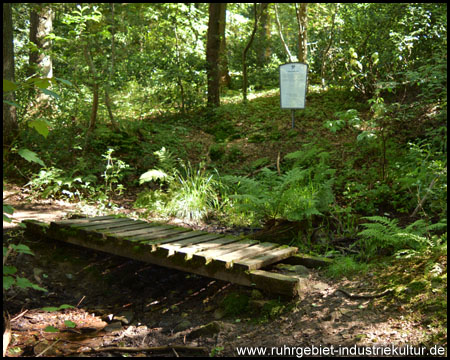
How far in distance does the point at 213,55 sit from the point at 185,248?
899cm

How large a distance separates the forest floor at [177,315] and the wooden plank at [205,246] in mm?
410

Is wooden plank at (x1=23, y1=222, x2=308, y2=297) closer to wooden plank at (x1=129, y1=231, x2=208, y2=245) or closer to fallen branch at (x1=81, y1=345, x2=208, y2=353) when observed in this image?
wooden plank at (x1=129, y1=231, x2=208, y2=245)

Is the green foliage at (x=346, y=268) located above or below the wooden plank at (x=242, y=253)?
below

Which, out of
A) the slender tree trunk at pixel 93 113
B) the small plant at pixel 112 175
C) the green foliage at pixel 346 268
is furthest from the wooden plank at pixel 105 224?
the slender tree trunk at pixel 93 113

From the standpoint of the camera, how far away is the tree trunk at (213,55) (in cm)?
1230

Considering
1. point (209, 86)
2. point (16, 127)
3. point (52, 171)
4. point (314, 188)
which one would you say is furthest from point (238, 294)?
point (209, 86)

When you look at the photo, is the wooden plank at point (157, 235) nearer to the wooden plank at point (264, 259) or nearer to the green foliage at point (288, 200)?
the green foliage at point (288, 200)

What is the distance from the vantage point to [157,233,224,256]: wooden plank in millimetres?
4519

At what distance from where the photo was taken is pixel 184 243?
15.6 feet

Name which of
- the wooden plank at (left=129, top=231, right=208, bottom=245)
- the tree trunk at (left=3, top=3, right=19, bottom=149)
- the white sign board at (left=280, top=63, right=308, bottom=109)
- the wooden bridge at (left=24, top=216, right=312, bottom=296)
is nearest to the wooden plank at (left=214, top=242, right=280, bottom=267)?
the wooden bridge at (left=24, top=216, right=312, bottom=296)

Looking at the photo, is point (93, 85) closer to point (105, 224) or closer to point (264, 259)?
point (105, 224)

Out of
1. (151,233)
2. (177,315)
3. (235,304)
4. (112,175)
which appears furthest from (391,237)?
(112,175)

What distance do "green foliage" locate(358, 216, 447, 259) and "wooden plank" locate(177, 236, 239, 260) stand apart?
1486 millimetres

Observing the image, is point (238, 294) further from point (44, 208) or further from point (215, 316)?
point (44, 208)
